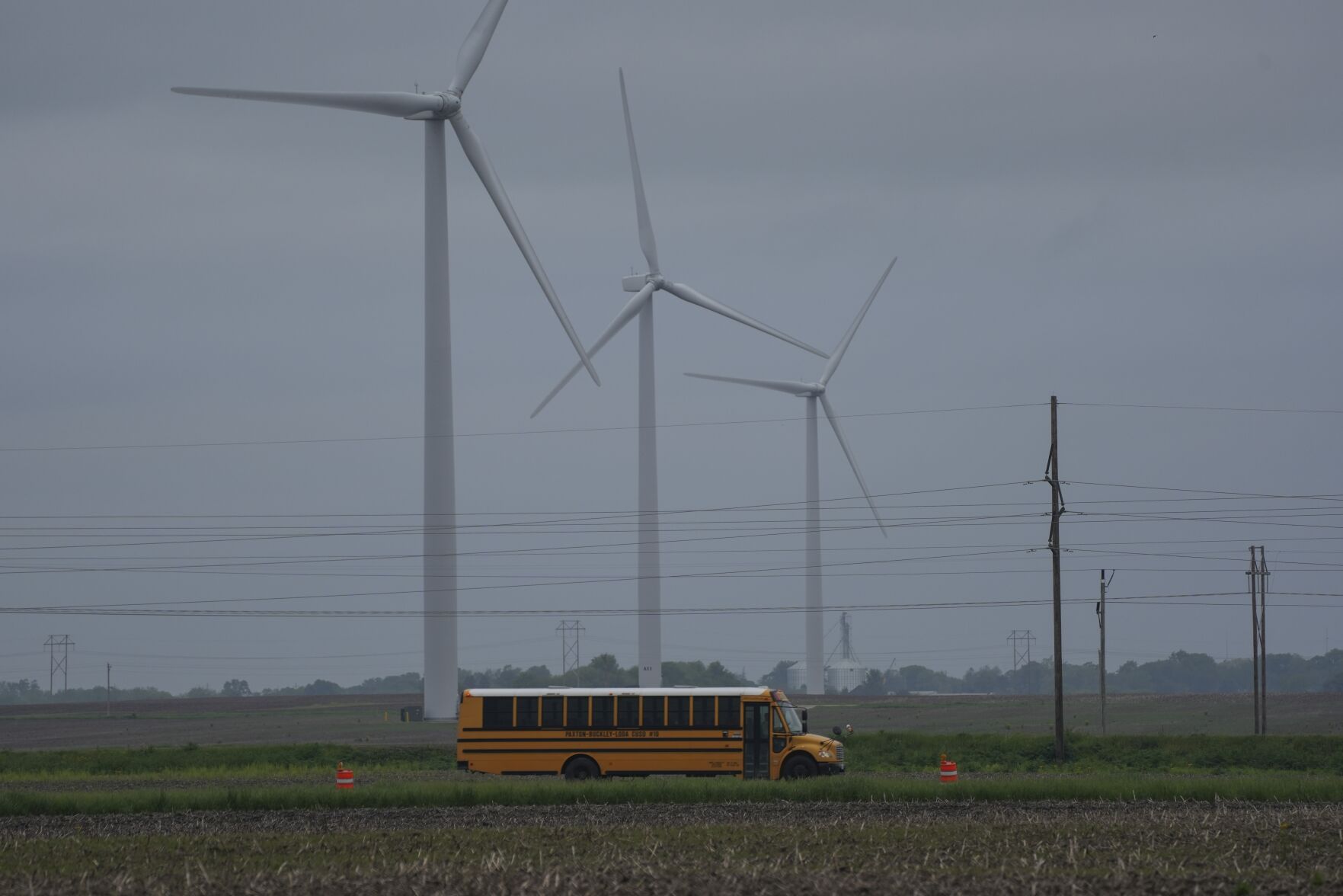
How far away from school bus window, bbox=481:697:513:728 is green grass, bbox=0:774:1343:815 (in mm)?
5539

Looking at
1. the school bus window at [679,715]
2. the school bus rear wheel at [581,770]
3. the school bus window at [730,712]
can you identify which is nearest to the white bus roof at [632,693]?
the school bus window at [730,712]

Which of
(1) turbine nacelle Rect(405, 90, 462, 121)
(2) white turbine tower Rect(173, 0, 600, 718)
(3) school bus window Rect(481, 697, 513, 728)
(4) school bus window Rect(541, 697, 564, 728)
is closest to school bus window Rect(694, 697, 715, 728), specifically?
(4) school bus window Rect(541, 697, 564, 728)

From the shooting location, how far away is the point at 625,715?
171ft

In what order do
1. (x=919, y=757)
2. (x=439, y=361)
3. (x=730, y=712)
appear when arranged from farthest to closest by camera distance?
1. (x=439, y=361)
2. (x=919, y=757)
3. (x=730, y=712)

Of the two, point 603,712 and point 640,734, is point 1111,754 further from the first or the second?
point 603,712

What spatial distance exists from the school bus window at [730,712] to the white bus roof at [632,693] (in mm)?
155

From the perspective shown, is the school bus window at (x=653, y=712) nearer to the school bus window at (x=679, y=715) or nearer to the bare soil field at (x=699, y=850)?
the school bus window at (x=679, y=715)

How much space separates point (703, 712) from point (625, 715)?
2616mm

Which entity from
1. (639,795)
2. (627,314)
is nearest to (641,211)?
(627,314)

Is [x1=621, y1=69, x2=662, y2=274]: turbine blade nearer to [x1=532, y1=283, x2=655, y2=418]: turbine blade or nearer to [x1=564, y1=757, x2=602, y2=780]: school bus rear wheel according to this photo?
[x1=532, y1=283, x2=655, y2=418]: turbine blade

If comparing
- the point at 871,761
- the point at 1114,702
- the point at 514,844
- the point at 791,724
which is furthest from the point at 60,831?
the point at 1114,702

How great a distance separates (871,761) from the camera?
68.5 meters

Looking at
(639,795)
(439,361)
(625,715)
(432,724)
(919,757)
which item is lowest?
(432,724)

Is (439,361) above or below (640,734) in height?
above
